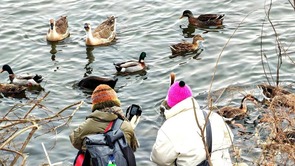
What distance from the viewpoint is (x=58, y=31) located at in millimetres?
17016

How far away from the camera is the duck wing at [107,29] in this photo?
17.0m

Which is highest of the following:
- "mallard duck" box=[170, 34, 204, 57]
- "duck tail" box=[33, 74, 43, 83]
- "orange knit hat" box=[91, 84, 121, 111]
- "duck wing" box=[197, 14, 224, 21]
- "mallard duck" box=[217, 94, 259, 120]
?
"orange knit hat" box=[91, 84, 121, 111]

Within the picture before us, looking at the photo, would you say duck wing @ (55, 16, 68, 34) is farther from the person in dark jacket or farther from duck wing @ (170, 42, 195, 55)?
the person in dark jacket

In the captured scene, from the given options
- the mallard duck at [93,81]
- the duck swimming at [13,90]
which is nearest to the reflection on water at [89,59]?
the mallard duck at [93,81]

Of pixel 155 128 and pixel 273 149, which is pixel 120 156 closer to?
pixel 273 149

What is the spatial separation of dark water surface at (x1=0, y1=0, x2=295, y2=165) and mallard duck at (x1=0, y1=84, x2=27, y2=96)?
217mm

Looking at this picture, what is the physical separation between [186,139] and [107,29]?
10.4 meters

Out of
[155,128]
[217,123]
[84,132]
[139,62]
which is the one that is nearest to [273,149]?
[217,123]

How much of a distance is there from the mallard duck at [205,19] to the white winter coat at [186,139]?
10.1m

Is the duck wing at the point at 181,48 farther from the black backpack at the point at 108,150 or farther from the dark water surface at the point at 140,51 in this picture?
the black backpack at the point at 108,150

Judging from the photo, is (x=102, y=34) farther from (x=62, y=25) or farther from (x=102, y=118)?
(x=102, y=118)

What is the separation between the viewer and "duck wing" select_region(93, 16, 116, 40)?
1700 centimetres

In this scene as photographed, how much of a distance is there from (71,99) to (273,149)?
7204mm

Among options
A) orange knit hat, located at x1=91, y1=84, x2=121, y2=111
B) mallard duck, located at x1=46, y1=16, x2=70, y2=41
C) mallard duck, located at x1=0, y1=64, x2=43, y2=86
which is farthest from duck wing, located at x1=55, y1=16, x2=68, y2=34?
orange knit hat, located at x1=91, y1=84, x2=121, y2=111
